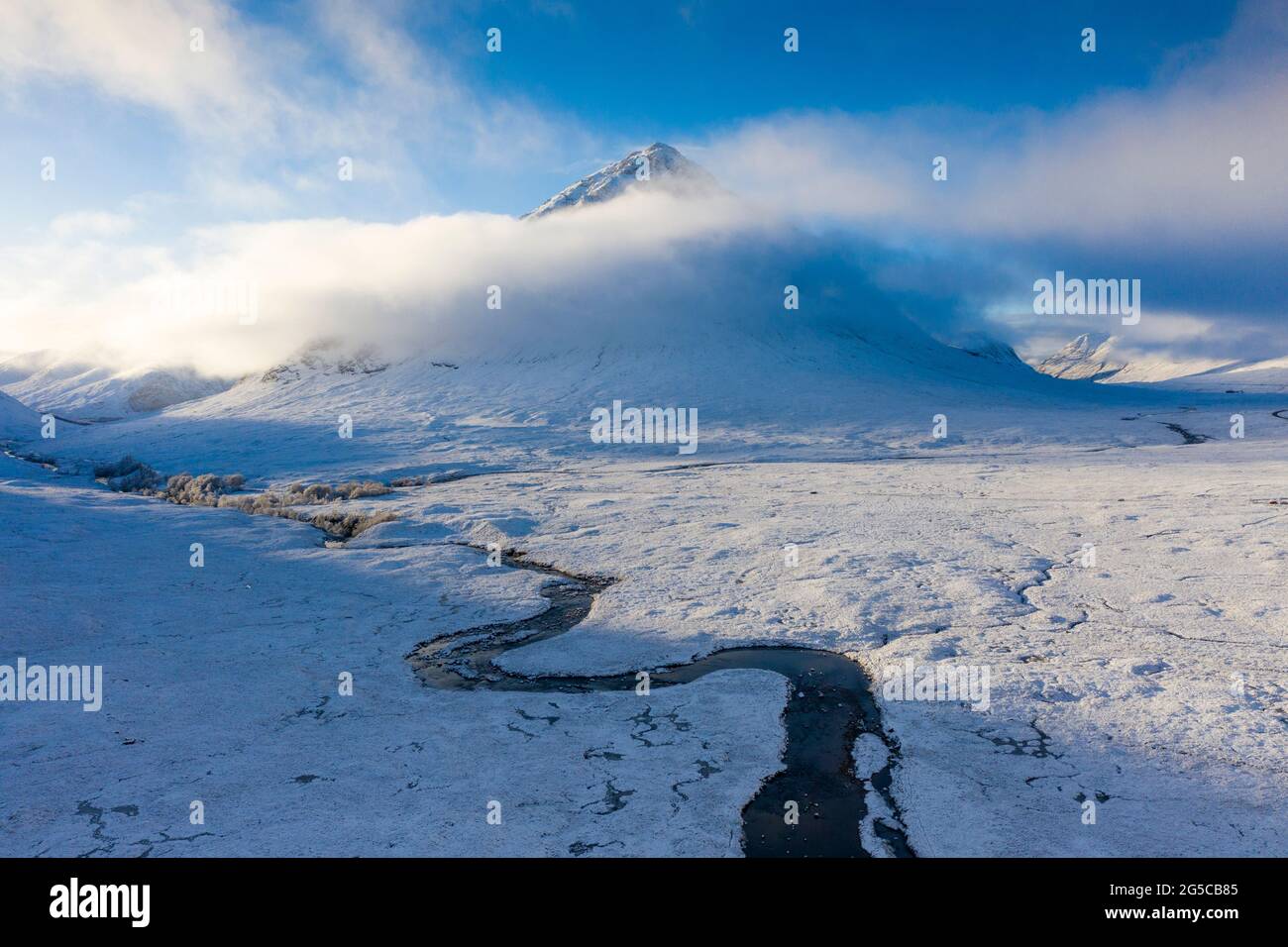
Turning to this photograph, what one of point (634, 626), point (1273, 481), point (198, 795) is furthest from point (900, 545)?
point (1273, 481)

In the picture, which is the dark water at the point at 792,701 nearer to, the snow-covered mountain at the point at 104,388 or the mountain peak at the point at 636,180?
the snow-covered mountain at the point at 104,388

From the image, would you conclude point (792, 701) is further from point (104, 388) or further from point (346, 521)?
point (104, 388)

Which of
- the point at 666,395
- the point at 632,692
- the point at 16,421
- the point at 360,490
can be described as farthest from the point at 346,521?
the point at 16,421

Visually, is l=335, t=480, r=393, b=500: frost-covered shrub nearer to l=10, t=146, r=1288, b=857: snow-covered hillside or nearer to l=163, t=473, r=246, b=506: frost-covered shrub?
l=10, t=146, r=1288, b=857: snow-covered hillside

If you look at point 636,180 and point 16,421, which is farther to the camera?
point 636,180

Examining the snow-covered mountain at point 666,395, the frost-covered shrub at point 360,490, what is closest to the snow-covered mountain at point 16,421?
the snow-covered mountain at point 666,395

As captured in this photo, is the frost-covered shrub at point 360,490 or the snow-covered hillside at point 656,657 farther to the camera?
the frost-covered shrub at point 360,490
